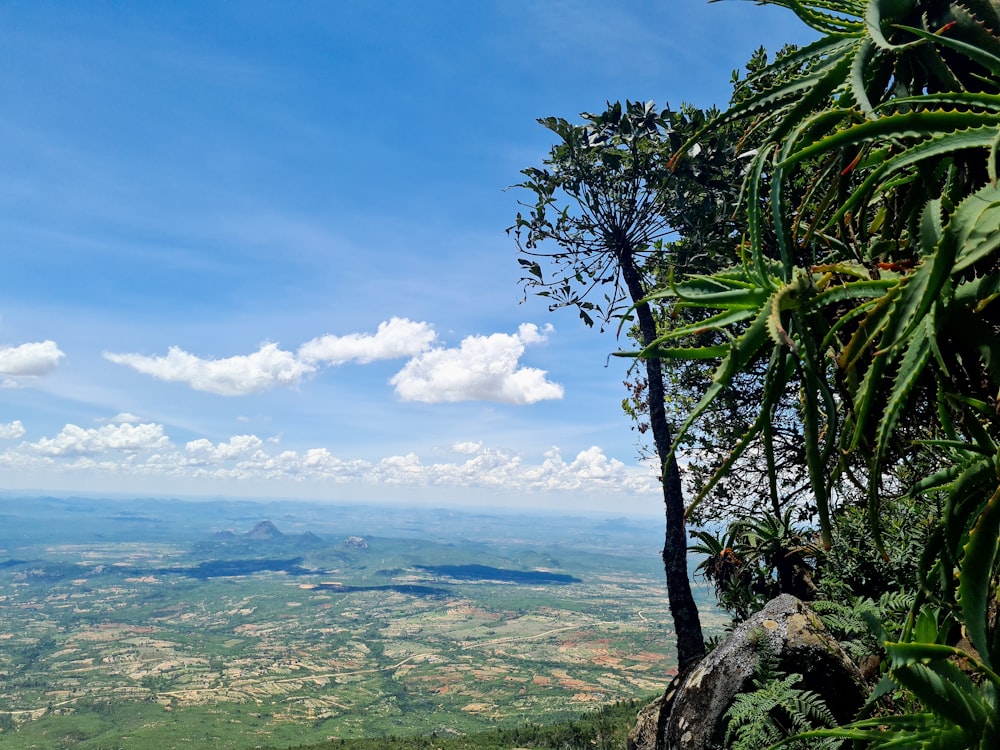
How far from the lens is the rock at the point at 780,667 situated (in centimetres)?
686

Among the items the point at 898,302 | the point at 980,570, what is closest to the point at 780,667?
the point at 980,570

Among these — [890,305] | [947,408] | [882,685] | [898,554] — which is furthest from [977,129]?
[898,554]

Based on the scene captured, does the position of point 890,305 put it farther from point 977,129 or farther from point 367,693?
point 367,693

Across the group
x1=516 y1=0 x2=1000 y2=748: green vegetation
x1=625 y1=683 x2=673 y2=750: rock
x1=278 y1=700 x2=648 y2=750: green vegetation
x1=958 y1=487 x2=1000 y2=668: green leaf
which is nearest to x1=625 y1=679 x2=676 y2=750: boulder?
x1=625 y1=683 x2=673 y2=750: rock

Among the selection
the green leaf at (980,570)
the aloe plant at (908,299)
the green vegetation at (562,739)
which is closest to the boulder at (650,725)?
the aloe plant at (908,299)

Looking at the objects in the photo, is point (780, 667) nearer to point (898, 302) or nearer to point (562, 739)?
point (898, 302)

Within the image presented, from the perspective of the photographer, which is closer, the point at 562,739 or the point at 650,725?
the point at 650,725

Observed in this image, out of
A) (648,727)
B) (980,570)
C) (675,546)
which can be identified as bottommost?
(648,727)

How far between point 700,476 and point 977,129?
11.5 m

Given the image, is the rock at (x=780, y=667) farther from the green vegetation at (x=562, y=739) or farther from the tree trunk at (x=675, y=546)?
the green vegetation at (x=562, y=739)

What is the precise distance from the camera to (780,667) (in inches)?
271

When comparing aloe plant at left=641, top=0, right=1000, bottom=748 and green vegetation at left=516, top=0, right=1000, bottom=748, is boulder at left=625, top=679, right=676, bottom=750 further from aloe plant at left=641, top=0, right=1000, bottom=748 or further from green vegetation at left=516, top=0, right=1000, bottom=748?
aloe plant at left=641, top=0, right=1000, bottom=748

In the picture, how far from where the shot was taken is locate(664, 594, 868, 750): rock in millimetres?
6859

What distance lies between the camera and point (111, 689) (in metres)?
159
